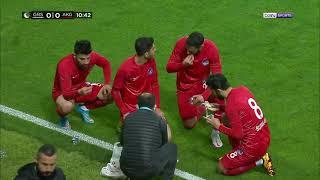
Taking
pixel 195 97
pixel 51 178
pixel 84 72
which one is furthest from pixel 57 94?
pixel 51 178

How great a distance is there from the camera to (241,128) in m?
8.66

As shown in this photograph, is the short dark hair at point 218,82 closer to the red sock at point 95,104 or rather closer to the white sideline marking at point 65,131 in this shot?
the white sideline marking at point 65,131

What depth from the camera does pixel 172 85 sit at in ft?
38.1

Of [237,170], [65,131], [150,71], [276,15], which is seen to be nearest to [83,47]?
[150,71]

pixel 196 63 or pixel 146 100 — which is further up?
pixel 196 63

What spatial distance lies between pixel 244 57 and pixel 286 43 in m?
1.16

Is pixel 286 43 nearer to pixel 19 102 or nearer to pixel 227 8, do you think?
pixel 227 8

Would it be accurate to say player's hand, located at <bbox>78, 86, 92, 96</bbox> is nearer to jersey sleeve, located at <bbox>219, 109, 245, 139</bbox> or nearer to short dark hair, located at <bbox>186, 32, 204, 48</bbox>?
short dark hair, located at <bbox>186, 32, 204, 48</bbox>

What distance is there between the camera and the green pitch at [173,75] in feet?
31.4

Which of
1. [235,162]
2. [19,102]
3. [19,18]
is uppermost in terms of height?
[19,18]

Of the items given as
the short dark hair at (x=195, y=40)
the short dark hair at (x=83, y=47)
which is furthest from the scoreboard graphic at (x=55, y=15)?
the short dark hair at (x=195, y=40)

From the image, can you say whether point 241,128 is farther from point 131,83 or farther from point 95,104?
point 95,104

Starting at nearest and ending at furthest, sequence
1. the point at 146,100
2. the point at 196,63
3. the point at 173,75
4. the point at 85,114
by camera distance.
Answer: the point at 146,100 → the point at 196,63 → the point at 85,114 → the point at 173,75

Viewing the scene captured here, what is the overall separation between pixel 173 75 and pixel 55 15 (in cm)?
367
